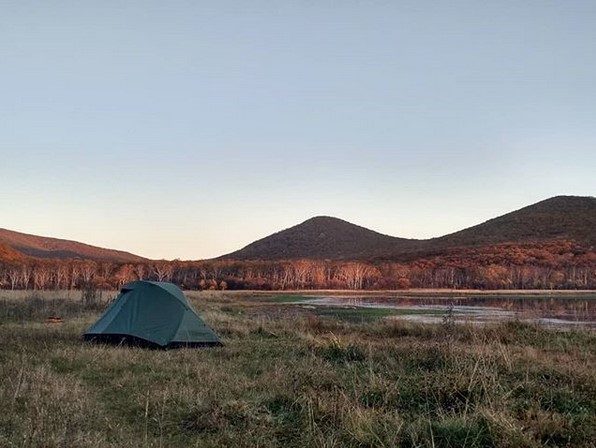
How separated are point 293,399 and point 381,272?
113004mm

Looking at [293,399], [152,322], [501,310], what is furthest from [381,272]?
[293,399]

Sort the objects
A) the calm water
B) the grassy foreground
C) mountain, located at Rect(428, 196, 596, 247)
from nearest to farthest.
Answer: the grassy foreground
the calm water
mountain, located at Rect(428, 196, 596, 247)

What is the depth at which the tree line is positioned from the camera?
9738cm

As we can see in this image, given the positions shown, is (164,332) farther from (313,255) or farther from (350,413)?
(313,255)

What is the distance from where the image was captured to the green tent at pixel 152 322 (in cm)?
1580

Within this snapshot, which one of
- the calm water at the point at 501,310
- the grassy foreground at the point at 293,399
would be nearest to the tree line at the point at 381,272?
the calm water at the point at 501,310

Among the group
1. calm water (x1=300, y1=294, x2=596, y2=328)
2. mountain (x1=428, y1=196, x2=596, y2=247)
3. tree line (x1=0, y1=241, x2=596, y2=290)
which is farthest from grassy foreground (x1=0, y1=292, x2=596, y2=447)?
mountain (x1=428, y1=196, x2=596, y2=247)

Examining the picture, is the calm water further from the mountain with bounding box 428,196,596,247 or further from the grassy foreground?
the mountain with bounding box 428,196,596,247

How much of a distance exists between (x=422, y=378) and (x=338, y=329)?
539 inches

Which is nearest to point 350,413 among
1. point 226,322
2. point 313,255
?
point 226,322

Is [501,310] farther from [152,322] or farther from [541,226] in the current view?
[541,226]

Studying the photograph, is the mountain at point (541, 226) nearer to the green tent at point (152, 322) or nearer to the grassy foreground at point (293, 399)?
the green tent at point (152, 322)

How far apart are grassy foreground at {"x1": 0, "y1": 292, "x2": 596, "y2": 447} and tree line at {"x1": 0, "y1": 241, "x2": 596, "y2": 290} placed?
274 ft

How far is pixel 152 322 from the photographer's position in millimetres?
16109
